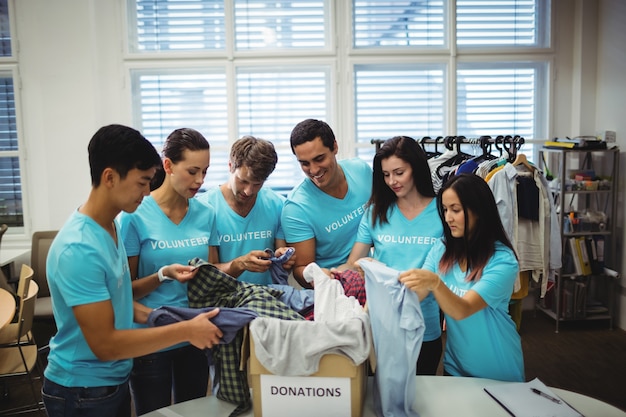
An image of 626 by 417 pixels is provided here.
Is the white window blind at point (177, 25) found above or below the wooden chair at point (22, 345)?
above

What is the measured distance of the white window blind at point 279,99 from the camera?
4898 millimetres

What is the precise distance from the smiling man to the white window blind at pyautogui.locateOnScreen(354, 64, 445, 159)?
2.61 m

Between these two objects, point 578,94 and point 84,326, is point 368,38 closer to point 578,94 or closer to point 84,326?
point 578,94

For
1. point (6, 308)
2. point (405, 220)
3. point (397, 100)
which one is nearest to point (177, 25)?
point (397, 100)

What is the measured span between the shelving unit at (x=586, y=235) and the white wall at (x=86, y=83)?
238mm

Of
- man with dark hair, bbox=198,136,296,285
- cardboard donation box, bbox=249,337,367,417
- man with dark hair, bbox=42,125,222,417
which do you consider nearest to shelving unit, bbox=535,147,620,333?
man with dark hair, bbox=198,136,296,285

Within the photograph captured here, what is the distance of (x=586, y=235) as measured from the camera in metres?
4.54

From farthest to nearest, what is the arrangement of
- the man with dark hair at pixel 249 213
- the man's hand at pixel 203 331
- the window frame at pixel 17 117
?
the window frame at pixel 17 117 → the man with dark hair at pixel 249 213 → the man's hand at pixel 203 331

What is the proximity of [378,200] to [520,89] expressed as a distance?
341cm

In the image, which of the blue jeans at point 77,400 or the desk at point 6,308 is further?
the desk at point 6,308

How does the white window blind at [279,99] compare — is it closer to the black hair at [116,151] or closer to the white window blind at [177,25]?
the white window blind at [177,25]

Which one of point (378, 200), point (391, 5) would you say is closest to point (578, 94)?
point (391, 5)

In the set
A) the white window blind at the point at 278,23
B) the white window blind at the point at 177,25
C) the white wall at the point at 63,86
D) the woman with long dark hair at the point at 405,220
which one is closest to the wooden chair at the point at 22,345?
the white wall at the point at 63,86

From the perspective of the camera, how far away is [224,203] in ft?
7.33
